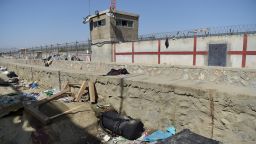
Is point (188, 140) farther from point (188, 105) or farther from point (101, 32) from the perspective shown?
point (101, 32)

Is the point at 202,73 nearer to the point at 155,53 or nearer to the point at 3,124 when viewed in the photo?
the point at 3,124

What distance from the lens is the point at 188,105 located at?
315 cm

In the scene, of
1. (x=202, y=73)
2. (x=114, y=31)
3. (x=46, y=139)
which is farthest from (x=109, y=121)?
(x=114, y=31)

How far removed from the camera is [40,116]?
3.54 meters

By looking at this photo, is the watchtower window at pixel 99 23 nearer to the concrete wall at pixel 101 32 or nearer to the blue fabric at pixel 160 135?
the concrete wall at pixel 101 32

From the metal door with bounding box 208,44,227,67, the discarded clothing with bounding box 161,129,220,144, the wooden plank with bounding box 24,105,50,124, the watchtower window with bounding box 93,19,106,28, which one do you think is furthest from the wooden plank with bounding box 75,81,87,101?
the watchtower window with bounding box 93,19,106,28

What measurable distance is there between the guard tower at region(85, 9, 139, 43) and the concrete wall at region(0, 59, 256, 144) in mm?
11742

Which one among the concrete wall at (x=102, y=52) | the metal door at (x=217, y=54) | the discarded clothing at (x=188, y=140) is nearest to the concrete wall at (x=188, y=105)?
the discarded clothing at (x=188, y=140)

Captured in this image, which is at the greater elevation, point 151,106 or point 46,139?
point 151,106

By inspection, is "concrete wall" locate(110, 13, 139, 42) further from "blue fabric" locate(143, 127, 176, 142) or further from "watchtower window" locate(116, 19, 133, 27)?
"blue fabric" locate(143, 127, 176, 142)

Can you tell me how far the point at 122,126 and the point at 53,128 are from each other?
48.2 inches

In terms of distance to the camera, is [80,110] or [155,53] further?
[155,53]

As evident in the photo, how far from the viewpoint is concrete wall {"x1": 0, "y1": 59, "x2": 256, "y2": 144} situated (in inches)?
102

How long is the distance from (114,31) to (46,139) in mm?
13701
